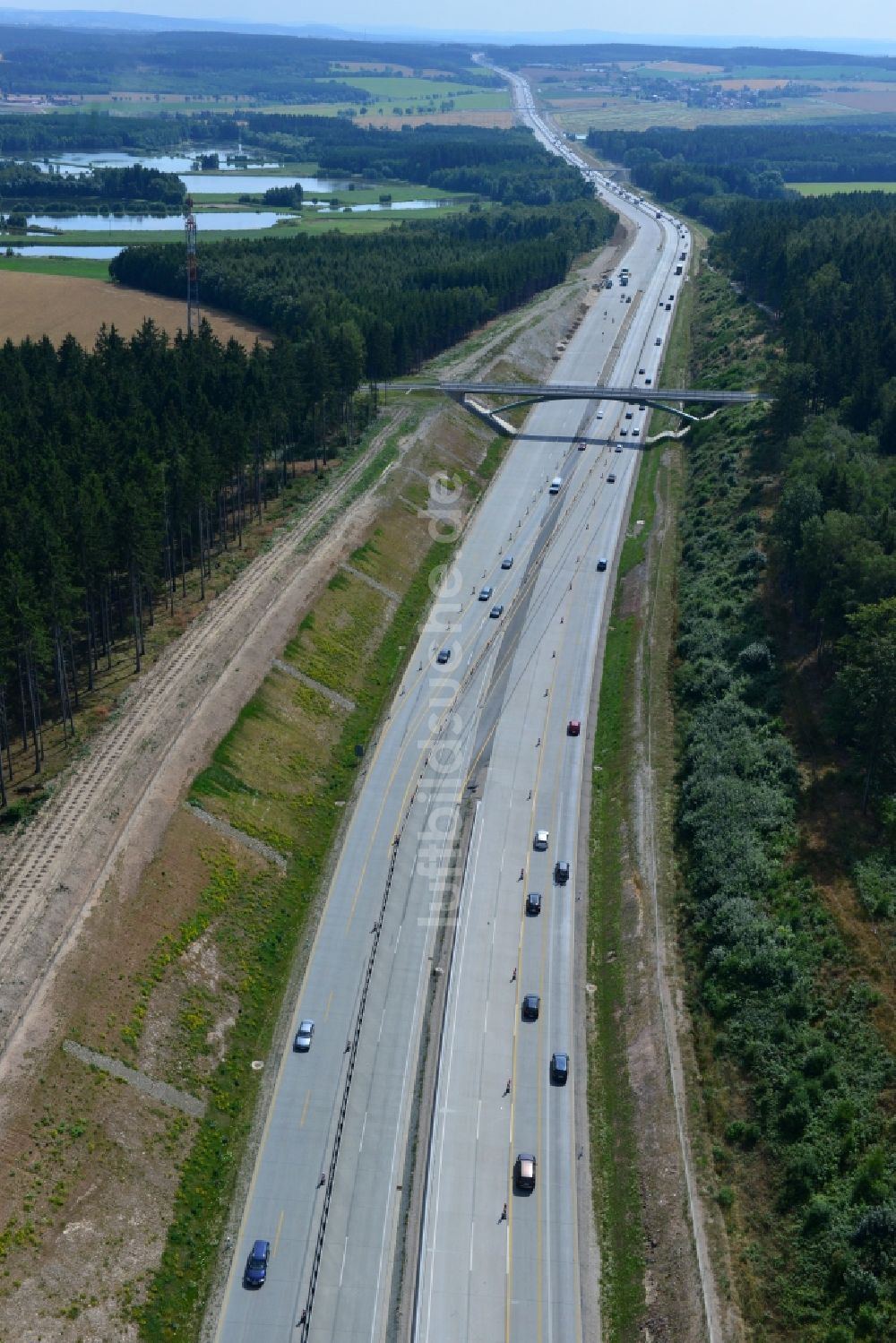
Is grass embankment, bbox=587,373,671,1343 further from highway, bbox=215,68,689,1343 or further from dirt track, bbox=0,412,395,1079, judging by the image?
dirt track, bbox=0,412,395,1079

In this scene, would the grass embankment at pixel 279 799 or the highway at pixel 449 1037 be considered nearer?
the highway at pixel 449 1037

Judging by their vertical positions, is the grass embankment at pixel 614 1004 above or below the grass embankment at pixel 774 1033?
below

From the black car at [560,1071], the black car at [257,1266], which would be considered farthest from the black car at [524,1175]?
the black car at [257,1266]

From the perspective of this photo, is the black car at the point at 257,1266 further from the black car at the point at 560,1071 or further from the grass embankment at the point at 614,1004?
the black car at the point at 560,1071

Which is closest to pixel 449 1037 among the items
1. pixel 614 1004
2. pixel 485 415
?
pixel 614 1004

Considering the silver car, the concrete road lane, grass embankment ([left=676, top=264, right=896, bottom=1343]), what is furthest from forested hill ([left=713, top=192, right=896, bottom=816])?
the silver car

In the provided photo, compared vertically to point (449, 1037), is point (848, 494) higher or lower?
higher

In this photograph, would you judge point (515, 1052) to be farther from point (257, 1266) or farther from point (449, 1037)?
point (257, 1266)
